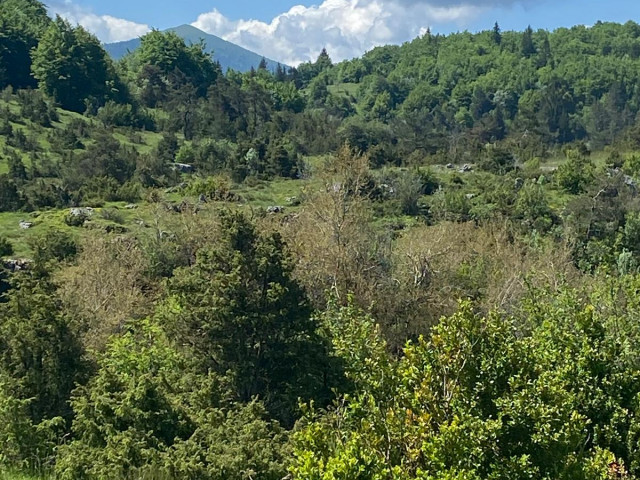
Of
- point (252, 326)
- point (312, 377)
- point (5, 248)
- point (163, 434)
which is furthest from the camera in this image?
point (5, 248)

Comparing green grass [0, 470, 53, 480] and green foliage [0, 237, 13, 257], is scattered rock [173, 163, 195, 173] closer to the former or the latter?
green foliage [0, 237, 13, 257]

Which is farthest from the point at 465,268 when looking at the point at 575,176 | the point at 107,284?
the point at 575,176

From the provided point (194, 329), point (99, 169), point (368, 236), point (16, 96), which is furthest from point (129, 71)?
point (194, 329)

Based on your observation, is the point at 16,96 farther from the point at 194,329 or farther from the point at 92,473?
the point at 92,473

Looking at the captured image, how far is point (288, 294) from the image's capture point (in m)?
14.9

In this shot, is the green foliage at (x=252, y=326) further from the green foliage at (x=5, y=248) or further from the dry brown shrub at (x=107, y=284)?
the green foliage at (x=5, y=248)

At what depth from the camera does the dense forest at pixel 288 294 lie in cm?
788

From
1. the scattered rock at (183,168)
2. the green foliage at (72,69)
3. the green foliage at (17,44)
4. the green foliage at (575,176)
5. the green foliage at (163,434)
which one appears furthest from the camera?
the green foliage at (17,44)

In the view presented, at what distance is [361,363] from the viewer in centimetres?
949

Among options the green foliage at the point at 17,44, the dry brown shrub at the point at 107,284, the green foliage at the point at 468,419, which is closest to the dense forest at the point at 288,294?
the green foliage at the point at 468,419

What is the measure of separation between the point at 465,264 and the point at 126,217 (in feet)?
62.7

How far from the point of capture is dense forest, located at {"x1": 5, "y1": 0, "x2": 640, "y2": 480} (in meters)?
7.88

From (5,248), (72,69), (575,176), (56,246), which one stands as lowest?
(5,248)

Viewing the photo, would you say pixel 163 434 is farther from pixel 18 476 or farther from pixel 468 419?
pixel 468 419
